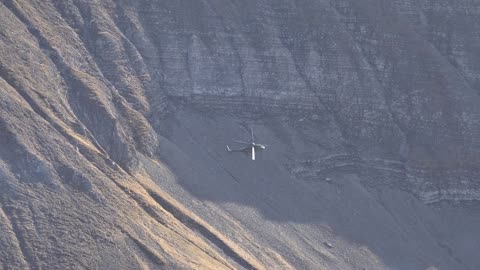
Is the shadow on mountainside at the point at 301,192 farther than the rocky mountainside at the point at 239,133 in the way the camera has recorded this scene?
Yes

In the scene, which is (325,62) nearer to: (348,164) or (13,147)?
(348,164)

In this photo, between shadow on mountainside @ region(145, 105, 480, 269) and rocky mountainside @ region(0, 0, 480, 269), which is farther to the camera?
shadow on mountainside @ region(145, 105, 480, 269)

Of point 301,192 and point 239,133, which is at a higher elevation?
point 239,133

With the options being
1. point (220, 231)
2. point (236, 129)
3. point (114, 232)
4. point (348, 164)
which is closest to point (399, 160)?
point (348, 164)

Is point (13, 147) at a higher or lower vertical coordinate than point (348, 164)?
higher

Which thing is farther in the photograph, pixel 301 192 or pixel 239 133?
pixel 239 133

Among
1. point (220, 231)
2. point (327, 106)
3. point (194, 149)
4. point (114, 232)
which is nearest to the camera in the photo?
point (114, 232)

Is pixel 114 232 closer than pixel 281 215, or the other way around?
pixel 114 232

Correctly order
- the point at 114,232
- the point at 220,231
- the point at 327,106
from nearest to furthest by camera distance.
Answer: the point at 114,232
the point at 220,231
the point at 327,106
